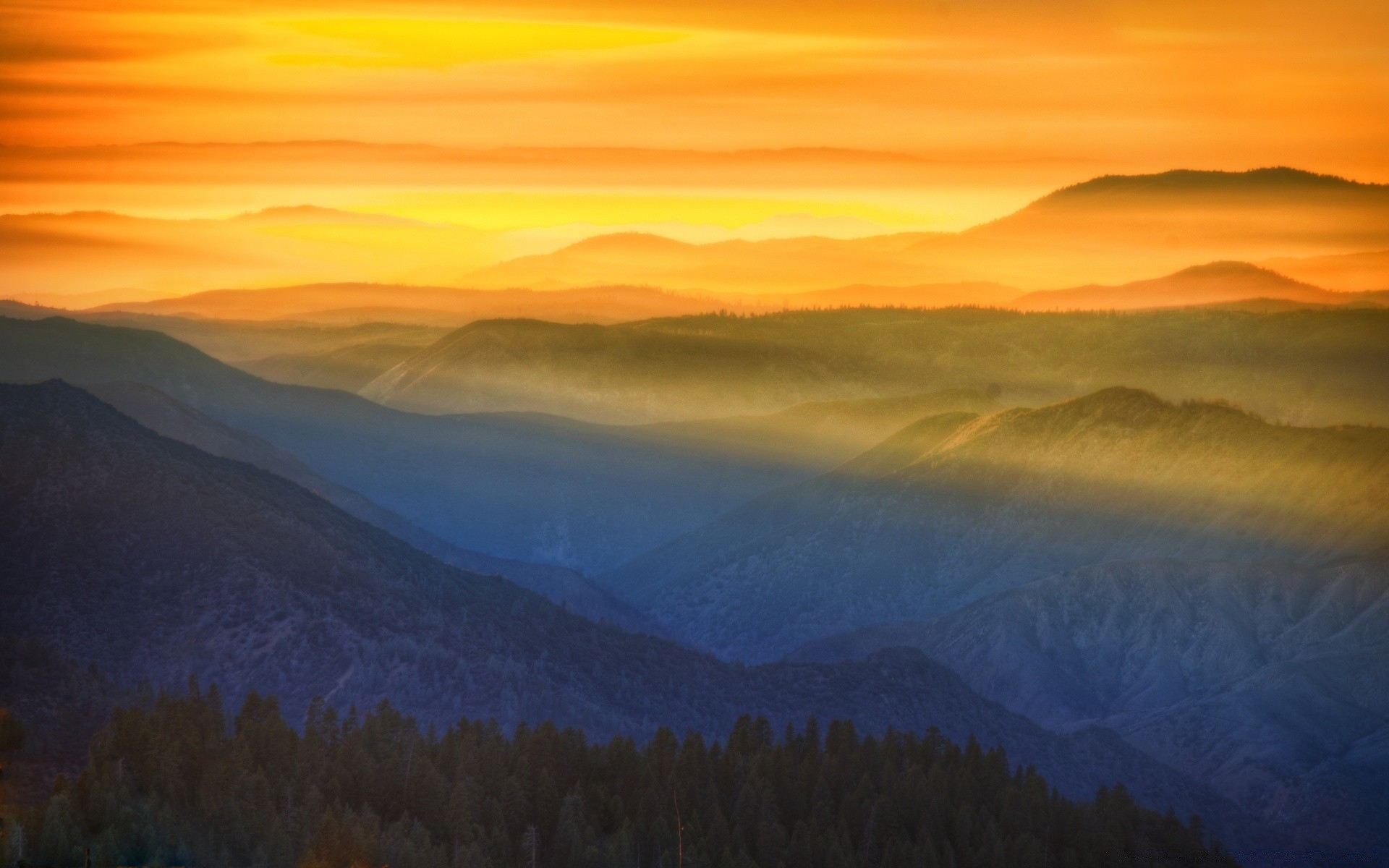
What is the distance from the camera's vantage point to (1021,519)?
16350cm

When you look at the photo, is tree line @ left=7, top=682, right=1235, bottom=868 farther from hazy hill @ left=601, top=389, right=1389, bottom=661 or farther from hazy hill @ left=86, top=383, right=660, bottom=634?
hazy hill @ left=601, top=389, right=1389, bottom=661

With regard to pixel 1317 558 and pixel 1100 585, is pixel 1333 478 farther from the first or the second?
pixel 1100 585

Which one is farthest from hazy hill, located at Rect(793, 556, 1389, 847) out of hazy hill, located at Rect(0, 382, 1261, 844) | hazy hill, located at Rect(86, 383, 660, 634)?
hazy hill, located at Rect(86, 383, 660, 634)

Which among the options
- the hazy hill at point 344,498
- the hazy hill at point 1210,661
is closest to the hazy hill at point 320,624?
the hazy hill at point 1210,661

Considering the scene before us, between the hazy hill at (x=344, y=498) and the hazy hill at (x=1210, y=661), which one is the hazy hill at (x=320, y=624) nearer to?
the hazy hill at (x=1210, y=661)

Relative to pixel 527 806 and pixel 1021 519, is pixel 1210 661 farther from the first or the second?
pixel 527 806

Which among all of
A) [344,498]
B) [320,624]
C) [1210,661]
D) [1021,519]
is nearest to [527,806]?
[320,624]

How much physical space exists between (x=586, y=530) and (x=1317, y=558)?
80480 mm

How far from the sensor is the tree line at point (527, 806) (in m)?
60.9

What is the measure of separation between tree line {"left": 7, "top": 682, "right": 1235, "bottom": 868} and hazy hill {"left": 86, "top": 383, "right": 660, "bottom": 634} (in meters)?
64.9

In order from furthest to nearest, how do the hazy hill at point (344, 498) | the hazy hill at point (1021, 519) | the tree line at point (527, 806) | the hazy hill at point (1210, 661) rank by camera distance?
the hazy hill at point (344, 498) → the hazy hill at point (1021, 519) → the hazy hill at point (1210, 661) → the tree line at point (527, 806)

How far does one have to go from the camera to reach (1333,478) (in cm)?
14500

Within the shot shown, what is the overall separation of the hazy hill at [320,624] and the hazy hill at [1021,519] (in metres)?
40.9

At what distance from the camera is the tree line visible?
60.9 meters
